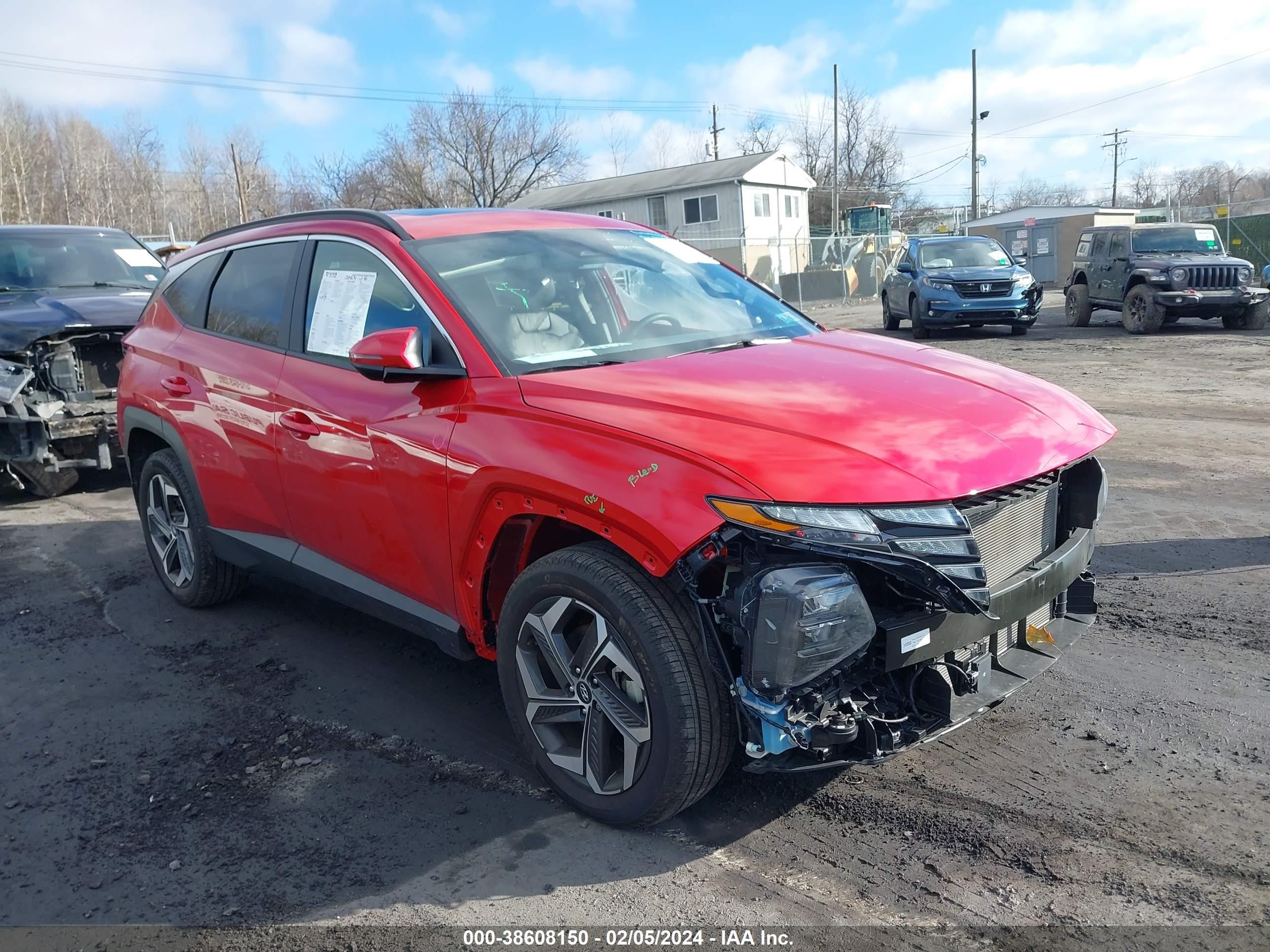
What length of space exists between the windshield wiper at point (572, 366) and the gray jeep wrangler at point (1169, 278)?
1589cm

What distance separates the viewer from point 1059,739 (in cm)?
342

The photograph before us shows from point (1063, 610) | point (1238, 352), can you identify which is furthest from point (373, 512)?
point (1238, 352)

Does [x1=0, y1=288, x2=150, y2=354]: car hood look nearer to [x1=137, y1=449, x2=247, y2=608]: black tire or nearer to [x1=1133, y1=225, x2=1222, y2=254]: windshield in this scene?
[x1=137, y1=449, x2=247, y2=608]: black tire

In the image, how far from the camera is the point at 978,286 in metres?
17.3

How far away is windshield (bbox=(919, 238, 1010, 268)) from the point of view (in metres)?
17.9

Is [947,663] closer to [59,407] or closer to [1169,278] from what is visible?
[59,407]

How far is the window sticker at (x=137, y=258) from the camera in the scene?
9.73 m

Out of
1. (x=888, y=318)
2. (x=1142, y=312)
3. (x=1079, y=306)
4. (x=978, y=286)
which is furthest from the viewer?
(x=888, y=318)

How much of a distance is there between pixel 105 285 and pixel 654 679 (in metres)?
8.56

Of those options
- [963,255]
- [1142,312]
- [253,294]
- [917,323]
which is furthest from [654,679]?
[963,255]

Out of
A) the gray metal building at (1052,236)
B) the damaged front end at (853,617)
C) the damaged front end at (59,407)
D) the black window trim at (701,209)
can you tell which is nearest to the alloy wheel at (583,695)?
the damaged front end at (853,617)

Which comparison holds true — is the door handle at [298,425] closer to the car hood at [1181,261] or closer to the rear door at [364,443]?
the rear door at [364,443]

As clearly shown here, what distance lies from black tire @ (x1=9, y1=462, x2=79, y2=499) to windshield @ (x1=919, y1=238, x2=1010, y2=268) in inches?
576

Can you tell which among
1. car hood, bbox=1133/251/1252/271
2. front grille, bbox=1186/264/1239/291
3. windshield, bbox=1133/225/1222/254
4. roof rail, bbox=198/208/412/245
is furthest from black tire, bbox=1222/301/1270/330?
roof rail, bbox=198/208/412/245
